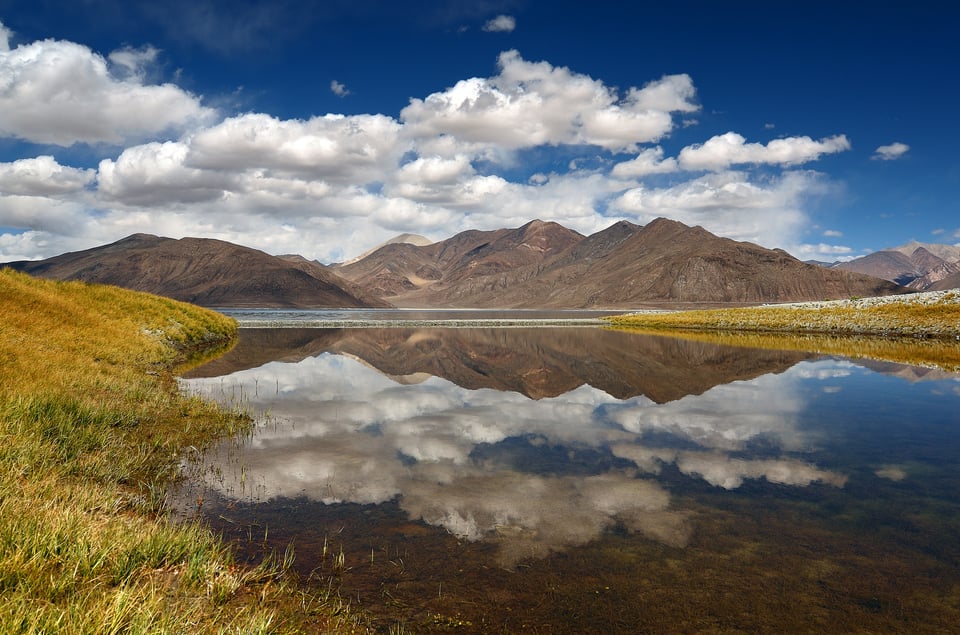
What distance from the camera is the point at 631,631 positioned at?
18.2 feet

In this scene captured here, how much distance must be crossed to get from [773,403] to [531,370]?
1193cm

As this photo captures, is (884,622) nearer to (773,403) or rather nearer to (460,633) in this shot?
(460,633)

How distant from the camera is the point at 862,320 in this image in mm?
52656

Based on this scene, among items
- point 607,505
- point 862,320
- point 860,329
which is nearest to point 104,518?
point 607,505

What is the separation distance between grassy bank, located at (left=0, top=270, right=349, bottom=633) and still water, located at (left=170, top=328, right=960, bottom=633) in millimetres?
861

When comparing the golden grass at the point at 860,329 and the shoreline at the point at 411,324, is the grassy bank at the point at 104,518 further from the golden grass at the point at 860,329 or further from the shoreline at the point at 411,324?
the shoreline at the point at 411,324

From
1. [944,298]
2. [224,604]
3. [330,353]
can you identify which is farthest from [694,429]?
[944,298]

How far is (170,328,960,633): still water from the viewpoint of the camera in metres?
6.13

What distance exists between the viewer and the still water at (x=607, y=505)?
20.1 ft

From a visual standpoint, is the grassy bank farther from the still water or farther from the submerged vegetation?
the submerged vegetation

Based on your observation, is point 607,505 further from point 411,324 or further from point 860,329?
point 411,324

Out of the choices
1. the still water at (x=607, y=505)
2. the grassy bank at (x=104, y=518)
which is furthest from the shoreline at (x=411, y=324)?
the grassy bank at (x=104, y=518)

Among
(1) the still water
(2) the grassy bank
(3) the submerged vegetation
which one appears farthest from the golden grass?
(2) the grassy bank

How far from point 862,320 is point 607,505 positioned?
5608 cm
